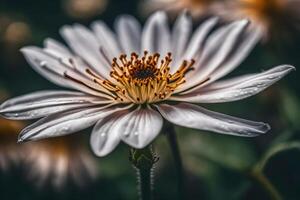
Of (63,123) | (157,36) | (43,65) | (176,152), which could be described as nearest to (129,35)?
(157,36)

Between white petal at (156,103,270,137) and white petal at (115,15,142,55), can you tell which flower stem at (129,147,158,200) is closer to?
white petal at (156,103,270,137)

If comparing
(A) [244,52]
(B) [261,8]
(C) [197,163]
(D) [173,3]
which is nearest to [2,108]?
(A) [244,52]

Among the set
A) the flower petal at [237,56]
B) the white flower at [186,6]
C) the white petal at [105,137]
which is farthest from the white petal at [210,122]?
the white flower at [186,6]

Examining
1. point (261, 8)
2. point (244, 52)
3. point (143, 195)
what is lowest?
point (143, 195)

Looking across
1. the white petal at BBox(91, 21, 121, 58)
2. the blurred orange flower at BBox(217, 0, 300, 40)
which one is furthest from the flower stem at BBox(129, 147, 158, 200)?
the blurred orange flower at BBox(217, 0, 300, 40)

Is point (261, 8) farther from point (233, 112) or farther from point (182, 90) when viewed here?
point (182, 90)

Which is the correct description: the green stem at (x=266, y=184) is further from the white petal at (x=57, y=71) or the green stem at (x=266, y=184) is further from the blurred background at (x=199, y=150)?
the white petal at (x=57, y=71)
